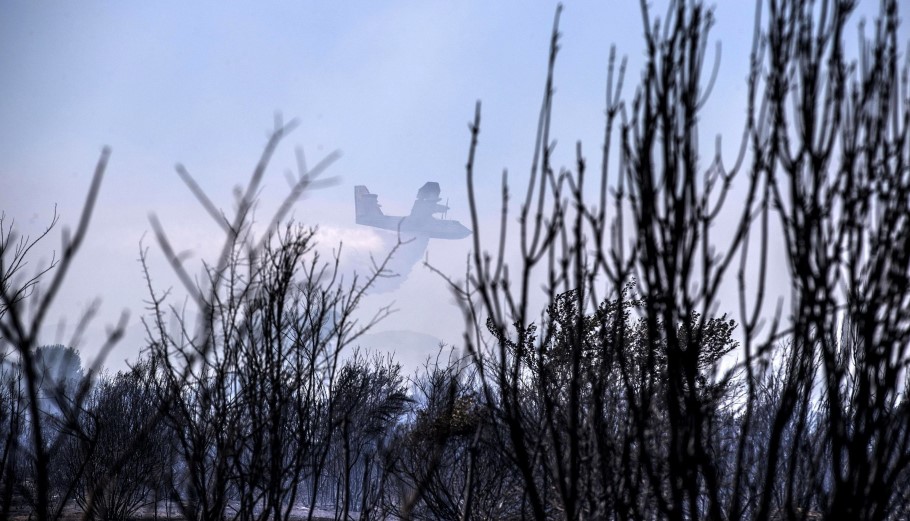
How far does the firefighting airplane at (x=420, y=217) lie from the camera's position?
16625 centimetres

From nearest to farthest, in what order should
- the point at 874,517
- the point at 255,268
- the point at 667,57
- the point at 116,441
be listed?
the point at 874,517 → the point at 667,57 → the point at 255,268 → the point at 116,441

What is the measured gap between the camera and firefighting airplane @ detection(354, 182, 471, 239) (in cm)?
16625

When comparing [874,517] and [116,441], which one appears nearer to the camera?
[874,517]

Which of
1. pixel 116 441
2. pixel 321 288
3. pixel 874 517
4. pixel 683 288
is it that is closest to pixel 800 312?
pixel 683 288

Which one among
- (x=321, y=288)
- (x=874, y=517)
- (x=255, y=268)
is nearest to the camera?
(x=874, y=517)

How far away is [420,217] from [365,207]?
13.7 metres

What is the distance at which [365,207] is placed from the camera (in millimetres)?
170875

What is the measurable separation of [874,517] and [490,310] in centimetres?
120

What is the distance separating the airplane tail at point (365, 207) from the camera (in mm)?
170125

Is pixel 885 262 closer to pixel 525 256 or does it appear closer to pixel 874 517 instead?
pixel 874 517

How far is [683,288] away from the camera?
79.7 inches

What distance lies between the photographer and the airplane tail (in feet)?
558

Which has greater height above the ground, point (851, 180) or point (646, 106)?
point (646, 106)

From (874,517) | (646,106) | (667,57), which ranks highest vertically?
(667,57)
